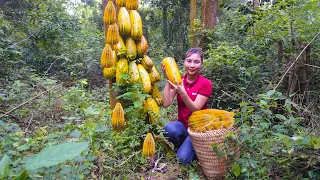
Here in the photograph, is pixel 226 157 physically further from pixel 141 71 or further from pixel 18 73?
pixel 18 73

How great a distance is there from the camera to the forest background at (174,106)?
1839mm

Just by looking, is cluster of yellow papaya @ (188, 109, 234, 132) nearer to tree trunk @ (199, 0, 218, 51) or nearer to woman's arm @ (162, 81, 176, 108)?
woman's arm @ (162, 81, 176, 108)

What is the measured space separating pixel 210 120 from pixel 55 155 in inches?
63.6

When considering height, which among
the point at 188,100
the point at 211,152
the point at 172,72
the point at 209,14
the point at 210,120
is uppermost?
the point at 209,14

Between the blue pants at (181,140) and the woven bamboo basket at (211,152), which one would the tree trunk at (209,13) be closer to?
the blue pants at (181,140)

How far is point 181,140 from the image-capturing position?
268 centimetres


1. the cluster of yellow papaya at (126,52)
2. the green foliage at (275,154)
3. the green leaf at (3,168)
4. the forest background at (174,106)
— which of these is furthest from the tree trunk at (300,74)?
the green leaf at (3,168)

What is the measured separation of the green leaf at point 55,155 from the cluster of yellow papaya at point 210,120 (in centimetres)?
153

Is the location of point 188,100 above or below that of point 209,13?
below

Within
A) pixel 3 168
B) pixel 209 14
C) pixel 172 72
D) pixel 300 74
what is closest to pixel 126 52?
pixel 172 72

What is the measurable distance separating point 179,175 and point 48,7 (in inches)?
317

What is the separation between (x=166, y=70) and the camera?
2451 mm

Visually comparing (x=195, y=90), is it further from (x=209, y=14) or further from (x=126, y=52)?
(x=209, y=14)

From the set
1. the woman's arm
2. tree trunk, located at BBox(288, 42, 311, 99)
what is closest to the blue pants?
→ the woman's arm
